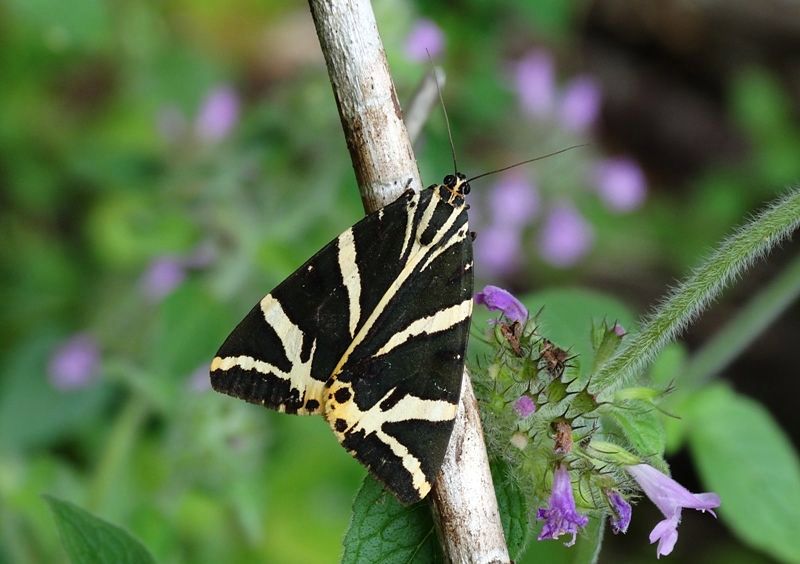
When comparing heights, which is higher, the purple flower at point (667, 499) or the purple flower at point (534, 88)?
the purple flower at point (534, 88)

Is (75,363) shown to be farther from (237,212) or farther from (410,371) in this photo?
(410,371)

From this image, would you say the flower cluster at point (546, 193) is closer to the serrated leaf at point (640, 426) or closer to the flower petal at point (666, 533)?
the serrated leaf at point (640, 426)

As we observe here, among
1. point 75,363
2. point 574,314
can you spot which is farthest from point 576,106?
point 75,363

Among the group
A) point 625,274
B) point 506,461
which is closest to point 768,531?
point 506,461

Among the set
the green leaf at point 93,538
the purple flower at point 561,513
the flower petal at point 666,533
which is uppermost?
the green leaf at point 93,538

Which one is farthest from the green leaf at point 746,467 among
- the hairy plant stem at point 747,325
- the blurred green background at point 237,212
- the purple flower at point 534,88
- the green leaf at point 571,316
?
the purple flower at point 534,88

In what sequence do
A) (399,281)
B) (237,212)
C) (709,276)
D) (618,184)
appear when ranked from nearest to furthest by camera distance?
(709,276) < (399,281) < (237,212) < (618,184)
